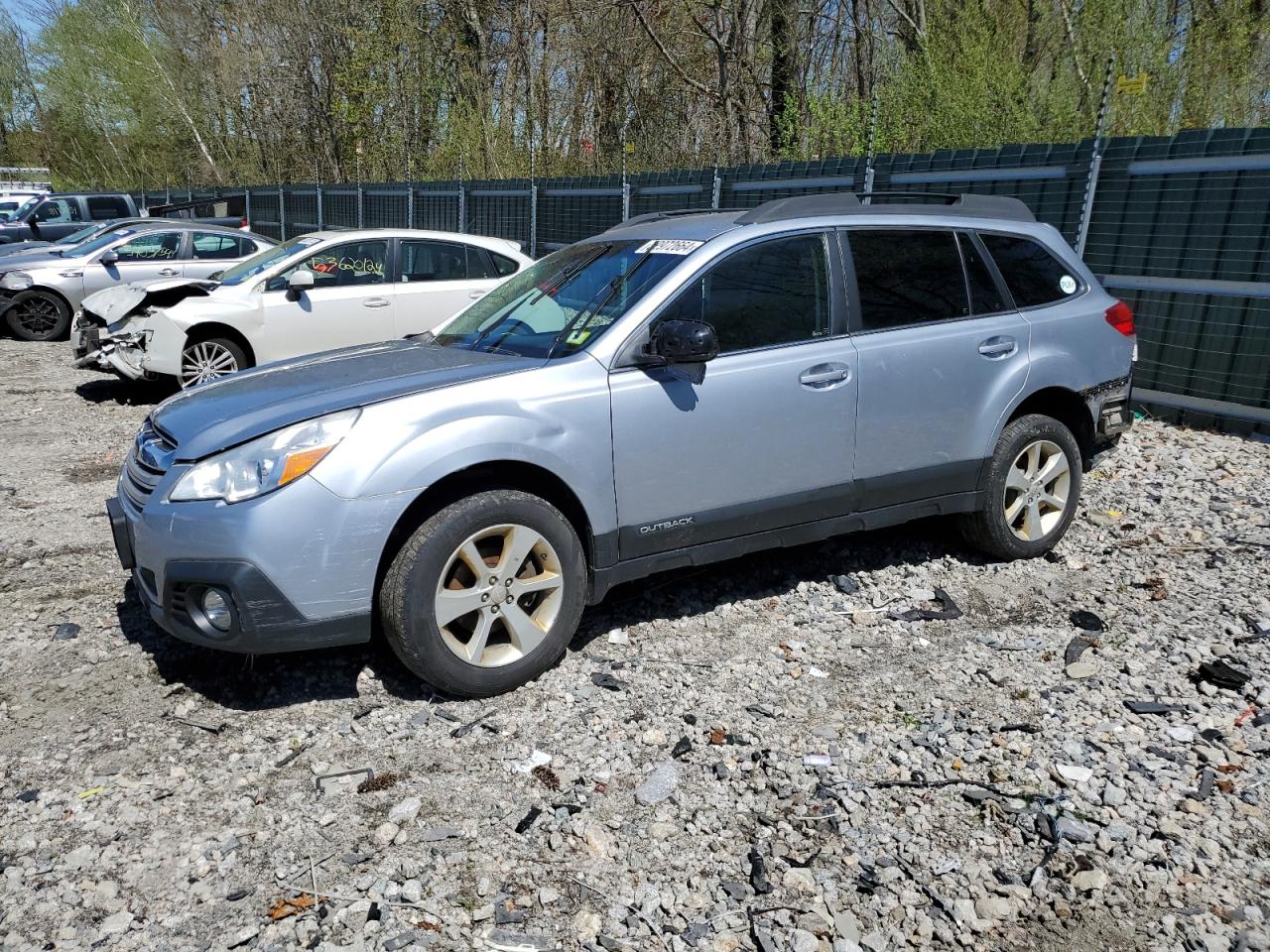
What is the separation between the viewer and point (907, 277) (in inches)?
191

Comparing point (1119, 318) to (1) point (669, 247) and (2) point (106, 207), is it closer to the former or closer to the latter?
(1) point (669, 247)

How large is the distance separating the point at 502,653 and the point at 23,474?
5159mm

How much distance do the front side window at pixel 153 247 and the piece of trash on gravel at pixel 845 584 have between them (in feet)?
37.3

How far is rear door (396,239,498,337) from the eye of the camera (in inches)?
388

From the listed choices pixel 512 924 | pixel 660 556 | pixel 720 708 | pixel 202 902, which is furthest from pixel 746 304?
pixel 202 902

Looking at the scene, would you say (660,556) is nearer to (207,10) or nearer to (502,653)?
(502,653)

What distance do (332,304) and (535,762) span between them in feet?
23.2

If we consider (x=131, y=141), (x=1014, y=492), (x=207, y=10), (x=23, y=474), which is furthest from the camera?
(x=131, y=141)

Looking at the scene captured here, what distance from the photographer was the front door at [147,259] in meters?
13.2

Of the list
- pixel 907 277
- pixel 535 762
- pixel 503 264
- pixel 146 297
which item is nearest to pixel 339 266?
pixel 503 264

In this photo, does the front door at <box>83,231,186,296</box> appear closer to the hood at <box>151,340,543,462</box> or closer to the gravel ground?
the gravel ground

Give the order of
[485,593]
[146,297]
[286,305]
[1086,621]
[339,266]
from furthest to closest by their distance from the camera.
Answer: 1. [146,297]
2. [339,266]
3. [286,305]
4. [1086,621]
5. [485,593]

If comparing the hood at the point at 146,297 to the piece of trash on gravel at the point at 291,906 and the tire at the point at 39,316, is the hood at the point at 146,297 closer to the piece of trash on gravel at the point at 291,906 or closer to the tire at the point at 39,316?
the tire at the point at 39,316

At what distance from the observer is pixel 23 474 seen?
23.6 feet
